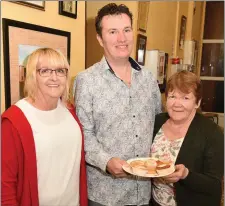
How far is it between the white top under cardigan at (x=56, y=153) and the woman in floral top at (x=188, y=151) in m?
0.49

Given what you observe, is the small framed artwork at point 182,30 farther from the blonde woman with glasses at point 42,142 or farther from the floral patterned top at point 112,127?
the blonde woman with glasses at point 42,142

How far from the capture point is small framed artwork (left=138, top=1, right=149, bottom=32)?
9.82 ft

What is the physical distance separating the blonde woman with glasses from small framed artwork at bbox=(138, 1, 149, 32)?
1.82m

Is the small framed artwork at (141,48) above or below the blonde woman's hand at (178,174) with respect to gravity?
above

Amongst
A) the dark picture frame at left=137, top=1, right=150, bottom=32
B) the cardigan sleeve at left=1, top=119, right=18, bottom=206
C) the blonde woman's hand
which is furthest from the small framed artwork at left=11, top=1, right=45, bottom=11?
the dark picture frame at left=137, top=1, right=150, bottom=32

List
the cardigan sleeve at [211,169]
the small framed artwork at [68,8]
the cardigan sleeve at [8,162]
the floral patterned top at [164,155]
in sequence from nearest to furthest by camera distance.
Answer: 1. the cardigan sleeve at [8,162]
2. the cardigan sleeve at [211,169]
3. the floral patterned top at [164,155]
4. the small framed artwork at [68,8]

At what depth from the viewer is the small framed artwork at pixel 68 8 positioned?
178cm

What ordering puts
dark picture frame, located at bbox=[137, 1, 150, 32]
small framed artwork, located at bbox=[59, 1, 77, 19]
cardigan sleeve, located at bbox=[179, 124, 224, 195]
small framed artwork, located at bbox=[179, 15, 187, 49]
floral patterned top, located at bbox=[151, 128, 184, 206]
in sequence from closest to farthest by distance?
cardigan sleeve, located at bbox=[179, 124, 224, 195] → floral patterned top, located at bbox=[151, 128, 184, 206] → small framed artwork, located at bbox=[59, 1, 77, 19] → dark picture frame, located at bbox=[137, 1, 150, 32] → small framed artwork, located at bbox=[179, 15, 187, 49]

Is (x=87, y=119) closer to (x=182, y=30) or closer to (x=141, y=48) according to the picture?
(x=141, y=48)

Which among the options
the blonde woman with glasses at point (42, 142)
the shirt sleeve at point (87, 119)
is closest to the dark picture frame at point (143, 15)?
the shirt sleeve at point (87, 119)

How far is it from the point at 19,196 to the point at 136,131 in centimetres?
69

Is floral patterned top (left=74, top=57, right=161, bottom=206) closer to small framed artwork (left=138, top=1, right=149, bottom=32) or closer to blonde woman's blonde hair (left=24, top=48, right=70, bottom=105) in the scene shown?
blonde woman's blonde hair (left=24, top=48, right=70, bottom=105)

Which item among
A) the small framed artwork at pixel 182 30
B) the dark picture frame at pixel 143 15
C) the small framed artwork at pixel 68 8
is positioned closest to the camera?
the small framed artwork at pixel 68 8

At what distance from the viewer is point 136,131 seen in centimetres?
155
